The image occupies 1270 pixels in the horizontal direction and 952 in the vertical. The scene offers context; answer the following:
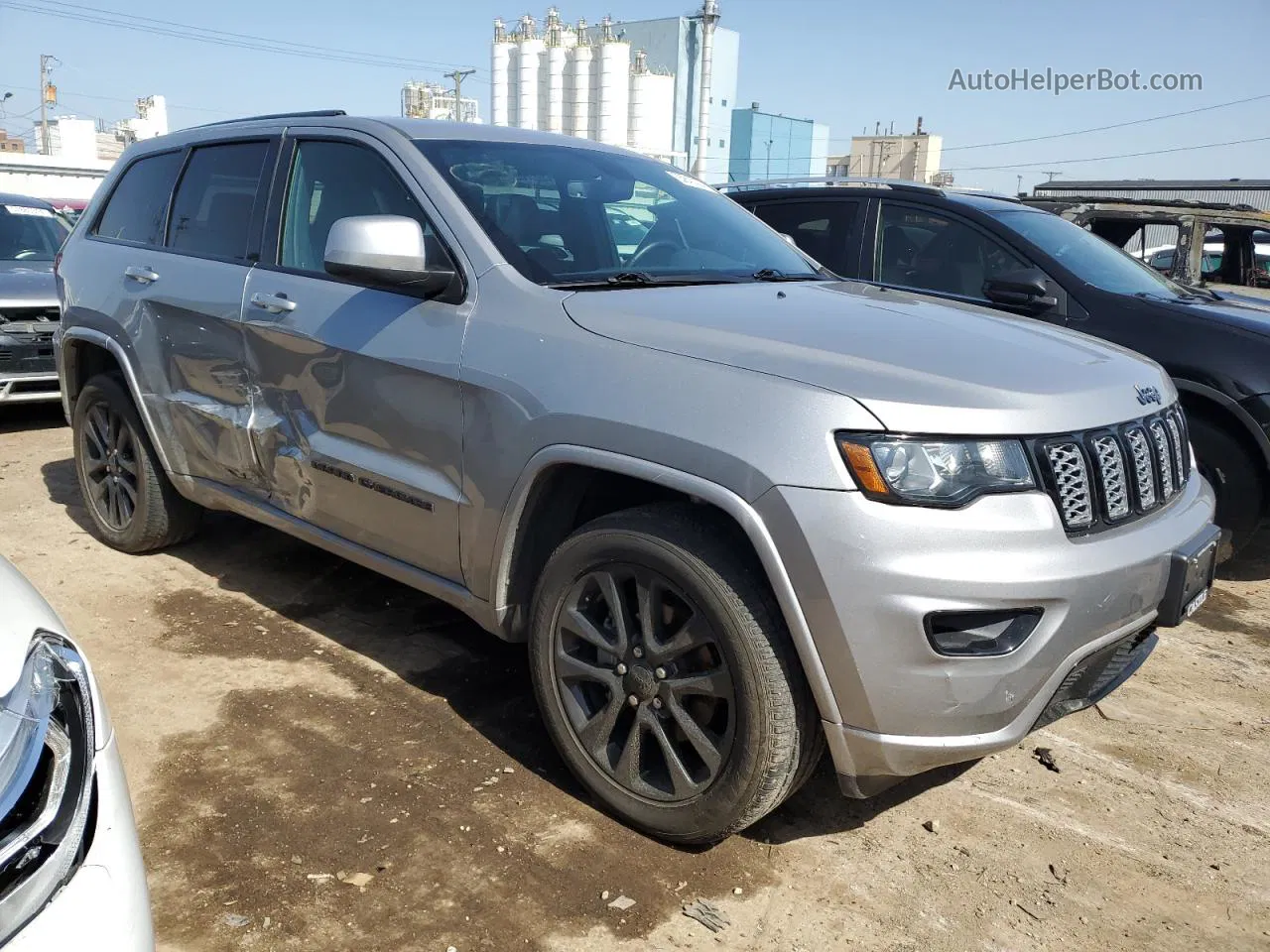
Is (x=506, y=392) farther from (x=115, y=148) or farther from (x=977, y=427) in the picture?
(x=115, y=148)

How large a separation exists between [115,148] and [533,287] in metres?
85.7

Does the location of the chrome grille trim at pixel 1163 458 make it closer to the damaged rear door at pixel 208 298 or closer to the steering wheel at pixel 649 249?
the steering wheel at pixel 649 249

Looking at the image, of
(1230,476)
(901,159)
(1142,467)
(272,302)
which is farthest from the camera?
(901,159)

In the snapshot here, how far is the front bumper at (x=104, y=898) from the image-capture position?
1429 mm

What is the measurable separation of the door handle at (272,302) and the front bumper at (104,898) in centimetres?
212

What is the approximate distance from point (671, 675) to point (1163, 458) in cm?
142

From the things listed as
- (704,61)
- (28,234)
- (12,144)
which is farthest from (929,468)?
(12,144)

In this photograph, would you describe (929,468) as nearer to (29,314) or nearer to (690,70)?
(29,314)

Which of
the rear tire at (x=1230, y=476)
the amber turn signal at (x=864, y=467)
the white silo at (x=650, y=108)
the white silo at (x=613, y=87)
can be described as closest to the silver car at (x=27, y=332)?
the amber turn signal at (x=864, y=467)

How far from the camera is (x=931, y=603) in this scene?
7.32 ft

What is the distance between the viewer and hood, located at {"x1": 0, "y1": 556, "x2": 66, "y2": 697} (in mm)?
1612

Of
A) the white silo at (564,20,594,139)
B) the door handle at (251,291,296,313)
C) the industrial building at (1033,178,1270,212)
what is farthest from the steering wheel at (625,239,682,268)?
the white silo at (564,20,594,139)

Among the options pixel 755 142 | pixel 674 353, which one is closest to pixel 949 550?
pixel 674 353

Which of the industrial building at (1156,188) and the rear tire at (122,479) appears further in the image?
the industrial building at (1156,188)
